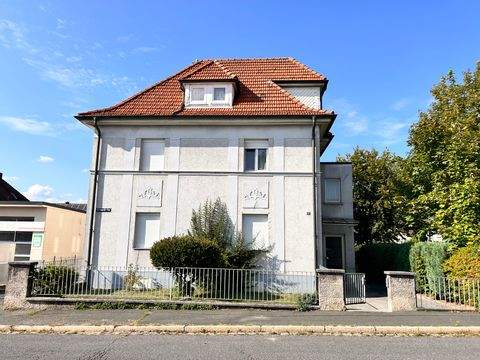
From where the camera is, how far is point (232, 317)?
10.0 metres

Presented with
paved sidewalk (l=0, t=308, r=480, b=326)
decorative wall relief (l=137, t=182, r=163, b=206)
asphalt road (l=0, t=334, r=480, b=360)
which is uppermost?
decorative wall relief (l=137, t=182, r=163, b=206)

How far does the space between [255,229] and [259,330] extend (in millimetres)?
A: 6527

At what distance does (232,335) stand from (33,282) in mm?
6600

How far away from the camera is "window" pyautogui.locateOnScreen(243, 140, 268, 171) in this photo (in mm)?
15828

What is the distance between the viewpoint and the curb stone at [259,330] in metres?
8.70

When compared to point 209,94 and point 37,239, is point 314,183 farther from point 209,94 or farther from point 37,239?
point 37,239

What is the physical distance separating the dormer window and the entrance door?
767 cm

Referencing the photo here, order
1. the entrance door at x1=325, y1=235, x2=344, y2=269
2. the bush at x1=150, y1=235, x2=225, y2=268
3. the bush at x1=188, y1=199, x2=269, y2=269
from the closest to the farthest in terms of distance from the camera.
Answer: the bush at x1=150, y1=235, x2=225, y2=268 < the bush at x1=188, y1=199, x2=269, y2=269 < the entrance door at x1=325, y1=235, x2=344, y2=269

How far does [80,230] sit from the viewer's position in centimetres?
2639

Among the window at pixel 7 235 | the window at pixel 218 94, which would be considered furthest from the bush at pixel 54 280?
the window at pixel 7 235

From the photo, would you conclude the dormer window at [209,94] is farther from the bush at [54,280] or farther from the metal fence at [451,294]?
the metal fence at [451,294]

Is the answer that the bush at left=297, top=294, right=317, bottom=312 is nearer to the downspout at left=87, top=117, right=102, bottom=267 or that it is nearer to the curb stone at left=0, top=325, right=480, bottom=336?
the curb stone at left=0, top=325, right=480, bottom=336

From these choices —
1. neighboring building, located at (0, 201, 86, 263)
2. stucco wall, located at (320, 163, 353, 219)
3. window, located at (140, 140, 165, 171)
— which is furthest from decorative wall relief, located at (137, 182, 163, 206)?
stucco wall, located at (320, 163, 353, 219)

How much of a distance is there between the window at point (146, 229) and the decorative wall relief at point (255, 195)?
3.46 m
